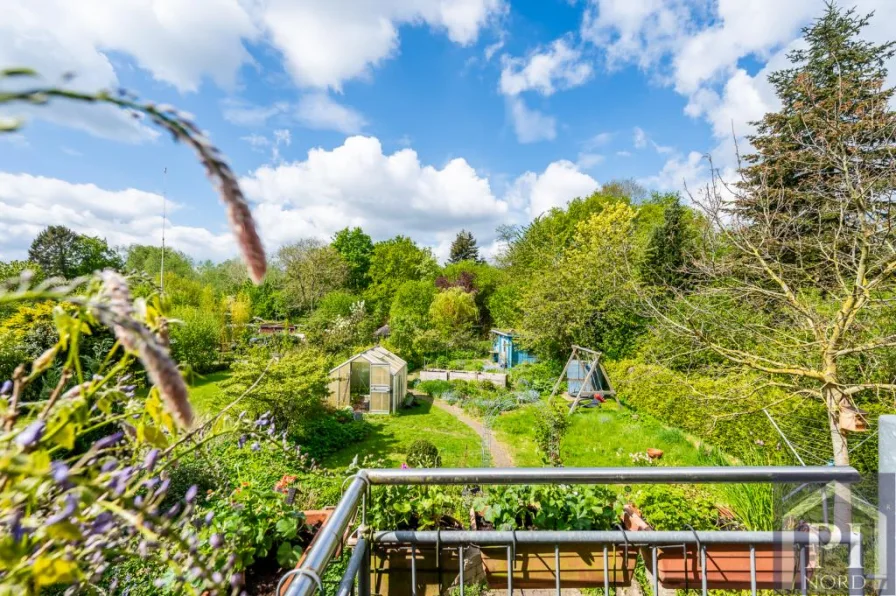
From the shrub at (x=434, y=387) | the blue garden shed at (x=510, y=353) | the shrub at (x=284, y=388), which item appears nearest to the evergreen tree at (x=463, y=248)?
the blue garden shed at (x=510, y=353)

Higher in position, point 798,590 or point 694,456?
point 798,590

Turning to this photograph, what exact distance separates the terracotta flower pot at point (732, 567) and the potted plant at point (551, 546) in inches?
7.0

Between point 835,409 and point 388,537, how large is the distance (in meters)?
3.67

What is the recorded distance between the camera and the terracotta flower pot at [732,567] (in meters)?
1.79

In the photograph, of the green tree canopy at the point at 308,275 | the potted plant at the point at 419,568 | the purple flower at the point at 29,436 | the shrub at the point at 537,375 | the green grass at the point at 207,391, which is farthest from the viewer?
the green tree canopy at the point at 308,275

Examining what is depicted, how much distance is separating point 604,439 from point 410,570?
7486 mm

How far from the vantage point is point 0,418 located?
507 mm

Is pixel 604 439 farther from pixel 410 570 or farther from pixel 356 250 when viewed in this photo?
pixel 356 250

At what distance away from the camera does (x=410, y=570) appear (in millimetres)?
1704

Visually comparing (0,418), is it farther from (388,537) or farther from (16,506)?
(388,537)

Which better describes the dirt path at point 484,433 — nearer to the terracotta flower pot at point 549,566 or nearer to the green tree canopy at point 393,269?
the terracotta flower pot at point 549,566

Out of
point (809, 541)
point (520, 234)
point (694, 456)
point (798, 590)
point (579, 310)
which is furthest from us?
point (520, 234)

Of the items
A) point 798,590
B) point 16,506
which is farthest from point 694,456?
point 16,506

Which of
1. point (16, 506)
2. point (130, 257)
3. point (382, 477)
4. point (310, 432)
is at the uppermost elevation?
point (130, 257)
